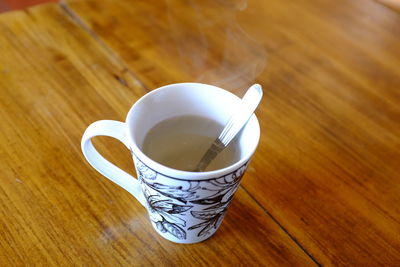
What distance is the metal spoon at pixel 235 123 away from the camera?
44 cm

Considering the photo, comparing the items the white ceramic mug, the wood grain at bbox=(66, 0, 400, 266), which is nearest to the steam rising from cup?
the wood grain at bbox=(66, 0, 400, 266)

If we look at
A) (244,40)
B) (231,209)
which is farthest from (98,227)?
(244,40)

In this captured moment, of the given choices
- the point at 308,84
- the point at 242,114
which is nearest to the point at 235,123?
the point at 242,114

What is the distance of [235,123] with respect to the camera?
1.48ft

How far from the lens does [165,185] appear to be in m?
0.39

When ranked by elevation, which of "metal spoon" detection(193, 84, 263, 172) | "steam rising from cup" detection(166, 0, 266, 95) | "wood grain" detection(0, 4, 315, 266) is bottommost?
"wood grain" detection(0, 4, 315, 266)

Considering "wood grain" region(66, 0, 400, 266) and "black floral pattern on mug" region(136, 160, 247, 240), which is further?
"wood grain" region(66, 0, 400, 266)

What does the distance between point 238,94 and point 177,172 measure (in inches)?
12.0

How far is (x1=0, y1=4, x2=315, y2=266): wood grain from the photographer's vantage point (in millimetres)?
458

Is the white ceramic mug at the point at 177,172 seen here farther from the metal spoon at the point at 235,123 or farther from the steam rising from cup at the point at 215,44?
the steam rising from cup at the point at 215,44

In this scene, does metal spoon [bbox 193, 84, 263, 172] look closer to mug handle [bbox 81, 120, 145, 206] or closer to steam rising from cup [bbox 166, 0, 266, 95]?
mug handle [bbox 81, 120, 145, 206]

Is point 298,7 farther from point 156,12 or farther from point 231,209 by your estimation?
point 231,209

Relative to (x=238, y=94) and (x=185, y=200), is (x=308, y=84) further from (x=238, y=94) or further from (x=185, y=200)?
(x=185, y=200)

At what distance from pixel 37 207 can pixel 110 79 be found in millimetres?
241
